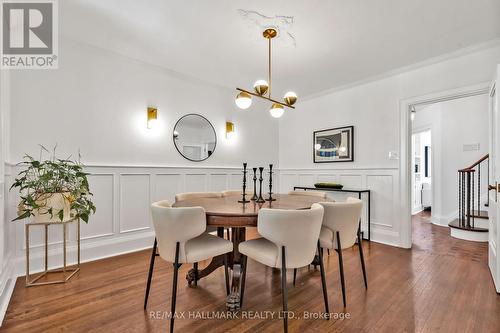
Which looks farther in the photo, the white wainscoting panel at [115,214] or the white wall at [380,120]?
the white wall at [380,120]

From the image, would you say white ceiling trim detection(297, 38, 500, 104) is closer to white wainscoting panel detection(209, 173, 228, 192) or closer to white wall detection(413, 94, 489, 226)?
white wall detection(413, 94, 489, 226)

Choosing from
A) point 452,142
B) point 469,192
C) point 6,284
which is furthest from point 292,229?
point 452,142

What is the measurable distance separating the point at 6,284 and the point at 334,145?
173 inches

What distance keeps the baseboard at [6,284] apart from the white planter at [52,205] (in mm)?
455

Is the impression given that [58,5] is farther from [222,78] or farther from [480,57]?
[480,57]

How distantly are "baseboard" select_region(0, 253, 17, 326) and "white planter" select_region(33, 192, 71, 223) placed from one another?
0.46m

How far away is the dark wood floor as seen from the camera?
170 centimetres

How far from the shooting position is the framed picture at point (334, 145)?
13.6 ft

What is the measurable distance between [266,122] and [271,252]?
3.66 meters

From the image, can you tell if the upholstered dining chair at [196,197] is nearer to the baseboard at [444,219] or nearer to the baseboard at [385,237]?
the baseboard at [385,237]

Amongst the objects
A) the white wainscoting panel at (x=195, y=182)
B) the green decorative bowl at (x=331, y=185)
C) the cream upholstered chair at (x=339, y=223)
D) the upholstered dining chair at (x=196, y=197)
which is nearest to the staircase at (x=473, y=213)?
the green decorative bowl at (x=331, y=185)

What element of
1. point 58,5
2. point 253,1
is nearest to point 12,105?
point 58,5

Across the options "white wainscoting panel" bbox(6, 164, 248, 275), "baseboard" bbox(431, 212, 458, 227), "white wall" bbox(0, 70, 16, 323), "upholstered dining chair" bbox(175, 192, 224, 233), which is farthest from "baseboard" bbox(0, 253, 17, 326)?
"baseboard" bbox(431, 212, 458, 227)

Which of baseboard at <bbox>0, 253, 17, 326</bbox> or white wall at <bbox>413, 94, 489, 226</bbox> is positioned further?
white wall at <bbox>413, 94, 489, 226</bbox>
